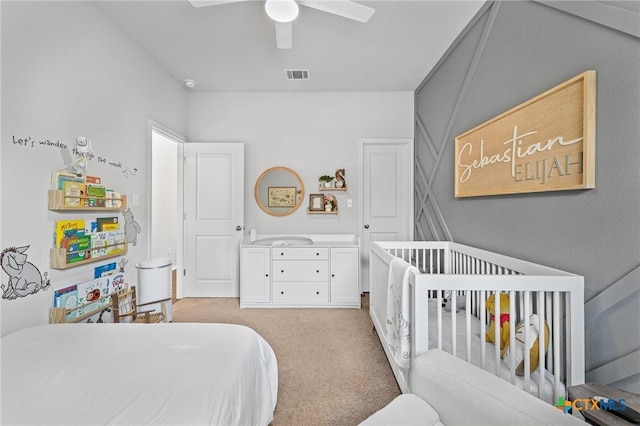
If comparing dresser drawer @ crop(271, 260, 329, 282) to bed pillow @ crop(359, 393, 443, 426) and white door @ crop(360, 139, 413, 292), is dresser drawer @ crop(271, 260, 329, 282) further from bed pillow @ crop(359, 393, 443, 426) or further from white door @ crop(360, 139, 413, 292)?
bed pillow @ crop(359, 393, 443, 426)

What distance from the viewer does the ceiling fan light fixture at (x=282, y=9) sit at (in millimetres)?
1677

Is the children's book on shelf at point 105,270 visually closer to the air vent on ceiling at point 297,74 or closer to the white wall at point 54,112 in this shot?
the white wall at point 54,112

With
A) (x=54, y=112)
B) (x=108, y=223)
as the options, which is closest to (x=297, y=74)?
(x=54, y=112)

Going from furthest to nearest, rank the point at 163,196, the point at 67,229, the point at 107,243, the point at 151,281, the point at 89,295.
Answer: the point at 163,196
the point at 151,281
the point at 107,243
the point at 89,295
the point at 67,229

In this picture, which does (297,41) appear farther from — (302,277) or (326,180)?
(302,277)

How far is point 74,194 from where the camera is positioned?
180 cm

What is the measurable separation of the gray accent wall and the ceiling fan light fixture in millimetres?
1380

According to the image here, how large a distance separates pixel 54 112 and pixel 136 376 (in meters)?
1.76

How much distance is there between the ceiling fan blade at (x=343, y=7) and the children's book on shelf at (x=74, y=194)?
6.08 feet

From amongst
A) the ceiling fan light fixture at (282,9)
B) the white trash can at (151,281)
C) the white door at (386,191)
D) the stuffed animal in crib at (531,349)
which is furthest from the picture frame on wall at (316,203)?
the stuffed animal in crib at (531,349)

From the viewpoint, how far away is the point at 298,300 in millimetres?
3174

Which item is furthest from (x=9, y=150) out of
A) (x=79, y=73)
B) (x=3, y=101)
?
(x=79, y=73)

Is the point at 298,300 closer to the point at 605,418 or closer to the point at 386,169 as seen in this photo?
the point at 386,169

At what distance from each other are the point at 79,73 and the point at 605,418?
10.2 feet
